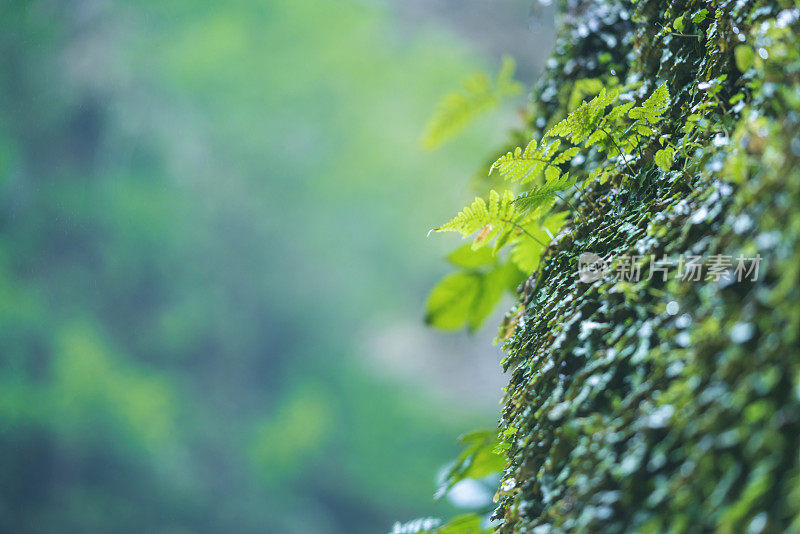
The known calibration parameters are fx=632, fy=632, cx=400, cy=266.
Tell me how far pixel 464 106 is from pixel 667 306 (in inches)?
40.0

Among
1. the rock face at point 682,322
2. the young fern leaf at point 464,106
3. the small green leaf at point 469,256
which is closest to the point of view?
the rock face at point 682,322

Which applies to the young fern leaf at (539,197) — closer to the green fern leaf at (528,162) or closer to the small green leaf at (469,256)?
the green fern leaf at (528,162)

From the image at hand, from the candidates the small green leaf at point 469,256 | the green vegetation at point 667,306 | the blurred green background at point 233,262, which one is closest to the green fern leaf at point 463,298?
the small green leaf at point 469,256

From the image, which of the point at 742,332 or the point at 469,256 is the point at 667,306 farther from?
the point at 469,256

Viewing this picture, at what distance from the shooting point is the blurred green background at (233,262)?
618 cm

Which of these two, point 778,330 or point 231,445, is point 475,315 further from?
point 231,445

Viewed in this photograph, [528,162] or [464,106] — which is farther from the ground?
[464,106]

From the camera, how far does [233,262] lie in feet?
24.3

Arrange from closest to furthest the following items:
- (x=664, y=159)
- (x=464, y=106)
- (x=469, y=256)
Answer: (x=664, y=159)
(x=469, y=256)
(x=464, y=106)

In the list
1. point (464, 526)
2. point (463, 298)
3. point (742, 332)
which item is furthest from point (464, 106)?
Answer: point (742, 332)

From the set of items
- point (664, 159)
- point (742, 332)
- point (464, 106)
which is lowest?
point (742, 332)

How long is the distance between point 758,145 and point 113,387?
→ 676cm

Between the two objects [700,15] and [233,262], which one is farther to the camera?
[233,262]

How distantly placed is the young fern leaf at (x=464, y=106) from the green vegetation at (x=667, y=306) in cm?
47
